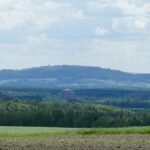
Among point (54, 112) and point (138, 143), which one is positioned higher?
point (54, 112)

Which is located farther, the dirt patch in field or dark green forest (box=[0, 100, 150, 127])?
dark green forest (box=[0, 100, 150, 127])

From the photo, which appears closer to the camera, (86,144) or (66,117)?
(86,144)

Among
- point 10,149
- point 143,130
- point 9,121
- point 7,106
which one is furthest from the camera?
point 7,106

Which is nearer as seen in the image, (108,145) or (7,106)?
(108,145)

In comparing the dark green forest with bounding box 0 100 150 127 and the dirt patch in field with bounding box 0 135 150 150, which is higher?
the dark green forest with bounding box 0 100 150 127

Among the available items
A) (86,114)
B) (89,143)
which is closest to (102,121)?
(86,114)

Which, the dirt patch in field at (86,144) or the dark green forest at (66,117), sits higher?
the dark green forest at (66,117)

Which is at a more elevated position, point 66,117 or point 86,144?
point 66,117

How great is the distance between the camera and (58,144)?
4019 cm

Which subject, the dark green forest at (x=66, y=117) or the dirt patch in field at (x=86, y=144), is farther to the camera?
the dark green forest at (x=66, y=117)

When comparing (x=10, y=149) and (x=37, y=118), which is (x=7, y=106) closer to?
(x=37, y=118)

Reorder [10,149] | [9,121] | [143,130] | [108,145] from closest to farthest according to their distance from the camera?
1. [10,149]
2. [108,145]
3. [143,130]
4. [9,121]

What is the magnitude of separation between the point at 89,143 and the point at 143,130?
1330cm

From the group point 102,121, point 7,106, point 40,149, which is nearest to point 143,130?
point 40,149
